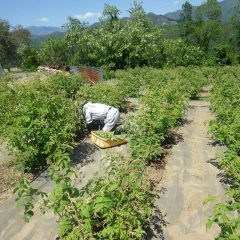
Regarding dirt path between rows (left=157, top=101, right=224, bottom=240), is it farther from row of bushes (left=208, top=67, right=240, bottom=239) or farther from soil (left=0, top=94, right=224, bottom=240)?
row of bushes (left=208, top=67, right=240, bottom=239)

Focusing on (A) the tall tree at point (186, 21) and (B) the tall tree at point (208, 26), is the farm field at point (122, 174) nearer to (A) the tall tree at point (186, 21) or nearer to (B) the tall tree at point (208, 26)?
(B) the tall tree at point (208, 26)

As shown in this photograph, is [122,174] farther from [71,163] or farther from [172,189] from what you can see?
[172,189]

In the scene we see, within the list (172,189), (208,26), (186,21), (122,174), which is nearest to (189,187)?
(172,189)

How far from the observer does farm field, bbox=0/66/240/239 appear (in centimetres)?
355

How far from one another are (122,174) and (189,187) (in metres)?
1.66

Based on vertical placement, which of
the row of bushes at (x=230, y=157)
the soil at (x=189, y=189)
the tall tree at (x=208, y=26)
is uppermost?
the row of bushes at (x=230, y=157)

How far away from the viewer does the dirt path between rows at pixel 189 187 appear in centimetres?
433

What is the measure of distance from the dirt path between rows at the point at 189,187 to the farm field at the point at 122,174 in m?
0.01

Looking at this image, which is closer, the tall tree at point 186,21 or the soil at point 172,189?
the soil at point 172,189

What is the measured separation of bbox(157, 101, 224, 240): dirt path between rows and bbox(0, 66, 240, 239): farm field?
0.04ft

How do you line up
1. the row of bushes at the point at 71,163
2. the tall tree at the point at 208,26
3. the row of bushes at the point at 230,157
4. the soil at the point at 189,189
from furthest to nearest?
the tall tree at the point at 208,26 → the soil at the point at 189,189 → the row of bushes at the point at 71,163 → the row of bushes at the point at 230,157

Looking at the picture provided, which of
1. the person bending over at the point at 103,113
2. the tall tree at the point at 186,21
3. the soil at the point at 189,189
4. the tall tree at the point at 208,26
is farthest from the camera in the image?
the tall tree at the point at 186,21

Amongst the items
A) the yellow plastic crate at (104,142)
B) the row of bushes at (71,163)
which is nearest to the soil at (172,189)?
the yellow plastic crate at (104,142)

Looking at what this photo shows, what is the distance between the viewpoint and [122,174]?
4.16 metres
